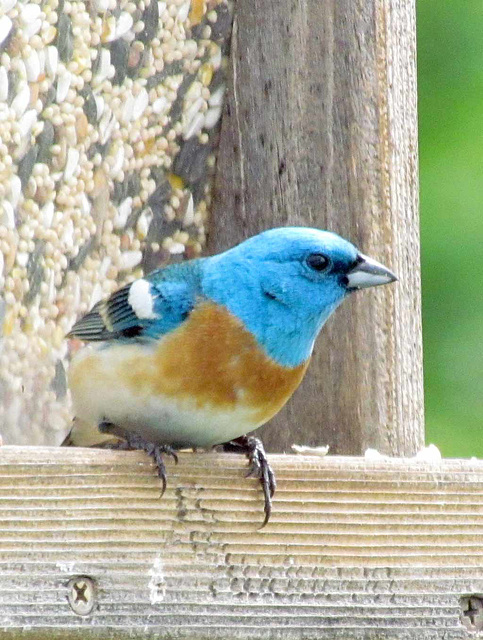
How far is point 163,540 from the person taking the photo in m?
2.58

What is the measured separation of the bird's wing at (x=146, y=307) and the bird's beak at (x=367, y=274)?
0.39 m

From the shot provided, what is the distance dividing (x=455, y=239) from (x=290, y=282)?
1.60m

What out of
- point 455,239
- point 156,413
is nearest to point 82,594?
point 156,413

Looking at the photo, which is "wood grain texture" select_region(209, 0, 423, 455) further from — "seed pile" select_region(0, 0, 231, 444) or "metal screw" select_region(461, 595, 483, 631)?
"metal screw" select_region(461, 595, 483, 631)

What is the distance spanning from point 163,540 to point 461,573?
2.18 feet

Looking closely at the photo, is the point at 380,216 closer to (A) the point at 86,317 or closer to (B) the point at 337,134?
(B) the point at 337,134

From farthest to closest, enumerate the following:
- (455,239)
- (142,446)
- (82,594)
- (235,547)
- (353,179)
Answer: (455,239) < (353,179) < (142,446) < (235,547) < (82,594)

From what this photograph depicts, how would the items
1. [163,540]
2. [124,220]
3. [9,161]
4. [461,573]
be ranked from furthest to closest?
1. [124,220]
2. [9,161]
3. [461,573]
4. [163,540]

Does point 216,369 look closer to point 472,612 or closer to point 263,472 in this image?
point 263,472

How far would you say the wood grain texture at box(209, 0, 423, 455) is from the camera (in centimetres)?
347

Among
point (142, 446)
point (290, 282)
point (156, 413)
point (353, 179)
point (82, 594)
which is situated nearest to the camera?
point (82, 594)

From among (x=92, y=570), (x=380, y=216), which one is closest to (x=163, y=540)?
(x=92, y=570)

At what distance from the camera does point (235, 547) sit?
2.65m

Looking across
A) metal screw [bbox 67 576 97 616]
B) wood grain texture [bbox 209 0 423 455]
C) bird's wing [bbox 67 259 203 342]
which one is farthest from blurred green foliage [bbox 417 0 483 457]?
metal screw [bbox 67 576 97 616]
